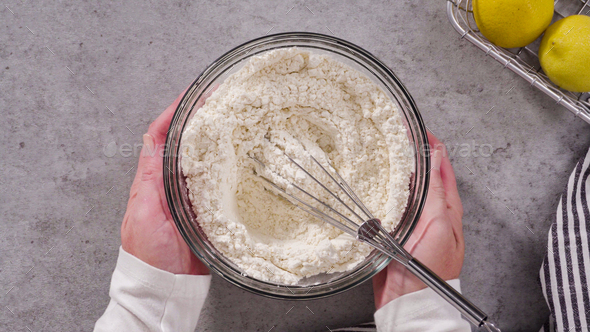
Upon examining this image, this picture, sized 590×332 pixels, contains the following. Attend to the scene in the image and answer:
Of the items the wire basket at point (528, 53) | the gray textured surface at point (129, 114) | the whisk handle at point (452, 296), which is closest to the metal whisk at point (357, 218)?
the whisk handle at point (452, 296)

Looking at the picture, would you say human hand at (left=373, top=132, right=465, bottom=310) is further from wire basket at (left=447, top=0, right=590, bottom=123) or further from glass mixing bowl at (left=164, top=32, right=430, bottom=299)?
wire basket at (left=447, top=0, right=590, bottom=123)

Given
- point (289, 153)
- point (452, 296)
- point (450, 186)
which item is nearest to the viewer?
point (452, 296)

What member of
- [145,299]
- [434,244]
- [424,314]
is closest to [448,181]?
[434,244]

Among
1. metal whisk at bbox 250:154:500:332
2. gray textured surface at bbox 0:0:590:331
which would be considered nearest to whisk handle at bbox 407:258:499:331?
metal whisk at bbox 250:154:500:332

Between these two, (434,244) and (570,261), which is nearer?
(434,244)

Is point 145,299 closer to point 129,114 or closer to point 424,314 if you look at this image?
point 129,114

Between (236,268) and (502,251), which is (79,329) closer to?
(236,268)

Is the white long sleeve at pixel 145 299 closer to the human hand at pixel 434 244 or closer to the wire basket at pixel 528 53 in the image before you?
the human hand at pixel 434 244

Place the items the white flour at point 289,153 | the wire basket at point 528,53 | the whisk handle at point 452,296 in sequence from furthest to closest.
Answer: the wire basket at point 528,53, the white flour at point 289,153, the whisk handle at point 452,296
